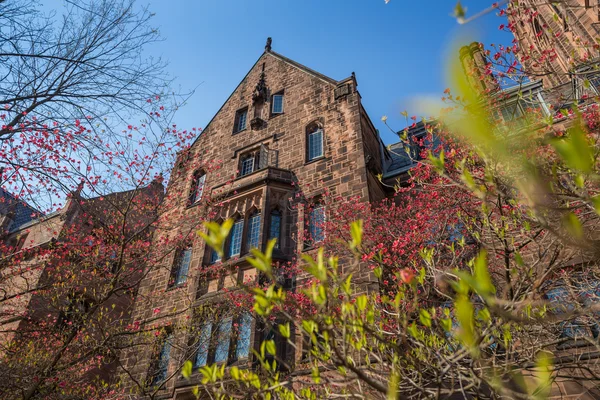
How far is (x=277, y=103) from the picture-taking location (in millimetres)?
17422

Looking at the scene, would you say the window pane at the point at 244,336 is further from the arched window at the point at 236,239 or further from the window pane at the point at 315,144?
the window pane at the point at 315,144

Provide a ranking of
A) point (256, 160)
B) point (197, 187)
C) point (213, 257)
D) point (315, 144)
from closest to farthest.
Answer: point (213, 257) → point (315, 144) → point (256, 160) → point (197, 187)

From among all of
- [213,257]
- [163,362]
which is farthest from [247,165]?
[163,362]

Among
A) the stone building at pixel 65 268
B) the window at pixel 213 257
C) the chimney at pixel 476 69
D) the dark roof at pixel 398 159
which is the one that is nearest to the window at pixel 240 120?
the stone building at pixel 65 268

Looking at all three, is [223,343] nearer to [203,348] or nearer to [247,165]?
[203,348]

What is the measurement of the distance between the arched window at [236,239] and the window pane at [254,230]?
307 millimetres

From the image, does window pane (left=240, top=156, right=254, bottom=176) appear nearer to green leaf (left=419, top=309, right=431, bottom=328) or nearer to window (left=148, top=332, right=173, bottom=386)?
window (left=148, top=332, right=173, bottom=386)

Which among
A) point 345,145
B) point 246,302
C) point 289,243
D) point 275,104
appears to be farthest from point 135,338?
point 275,104

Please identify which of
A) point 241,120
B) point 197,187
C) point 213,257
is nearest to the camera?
point 213,257

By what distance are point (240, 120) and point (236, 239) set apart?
7450mm

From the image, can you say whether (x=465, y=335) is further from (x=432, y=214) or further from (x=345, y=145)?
(x=345, y=145)

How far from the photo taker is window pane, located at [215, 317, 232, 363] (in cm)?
1035

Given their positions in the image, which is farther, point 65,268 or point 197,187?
point 197,187

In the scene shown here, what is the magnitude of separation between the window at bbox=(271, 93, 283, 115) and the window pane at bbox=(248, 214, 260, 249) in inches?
234
